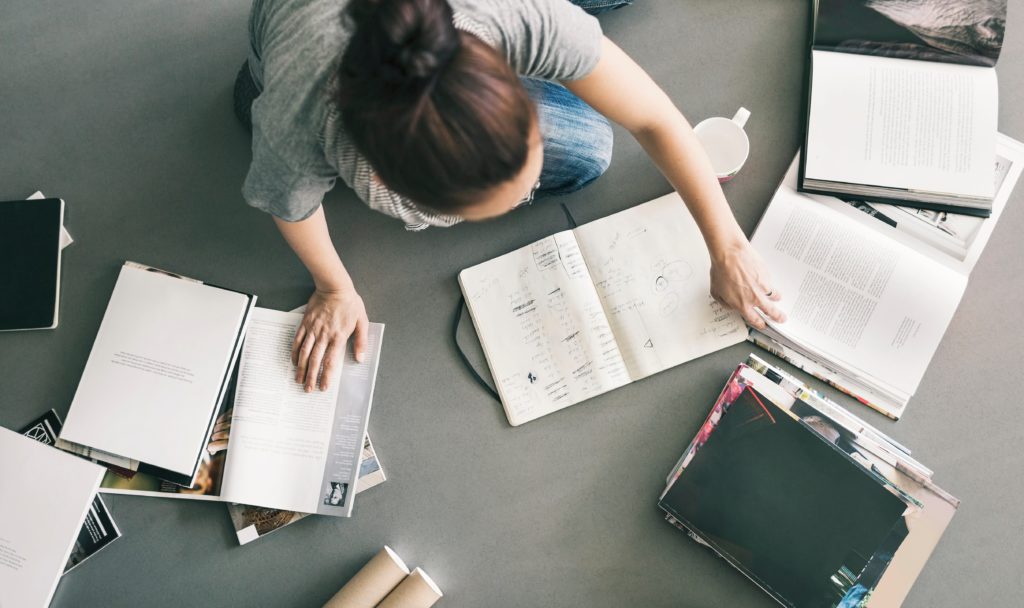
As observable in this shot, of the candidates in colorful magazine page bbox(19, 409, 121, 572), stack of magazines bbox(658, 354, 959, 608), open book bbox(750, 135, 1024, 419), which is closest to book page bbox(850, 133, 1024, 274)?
open book bbox(750, 135, 1024, 419)

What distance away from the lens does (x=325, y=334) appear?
3.32 ft

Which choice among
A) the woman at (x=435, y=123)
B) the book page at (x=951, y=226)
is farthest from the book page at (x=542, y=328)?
the book page at (x=951, y=226)

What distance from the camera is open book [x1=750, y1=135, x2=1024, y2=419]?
991 mm

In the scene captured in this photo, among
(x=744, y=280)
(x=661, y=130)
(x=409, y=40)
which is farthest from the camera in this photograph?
(x=744, y=280)

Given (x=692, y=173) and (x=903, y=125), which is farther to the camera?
(x=903, y=125)

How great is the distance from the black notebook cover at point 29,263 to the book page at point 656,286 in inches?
34.6

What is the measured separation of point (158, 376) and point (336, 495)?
336 millimetres

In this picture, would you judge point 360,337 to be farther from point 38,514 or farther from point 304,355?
point 38,514

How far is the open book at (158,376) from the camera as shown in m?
0.99

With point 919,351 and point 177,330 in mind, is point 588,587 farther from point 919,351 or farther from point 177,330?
point 177,330

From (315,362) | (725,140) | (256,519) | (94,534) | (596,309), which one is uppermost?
(725,140)

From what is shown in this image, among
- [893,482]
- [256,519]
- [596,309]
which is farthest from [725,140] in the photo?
[256,519]

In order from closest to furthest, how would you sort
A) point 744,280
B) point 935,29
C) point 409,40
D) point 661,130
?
point 409,40, point 661,130, point 744,280, point 935,29

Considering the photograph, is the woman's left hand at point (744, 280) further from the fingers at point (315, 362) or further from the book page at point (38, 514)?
the book page at point (38, 514)
